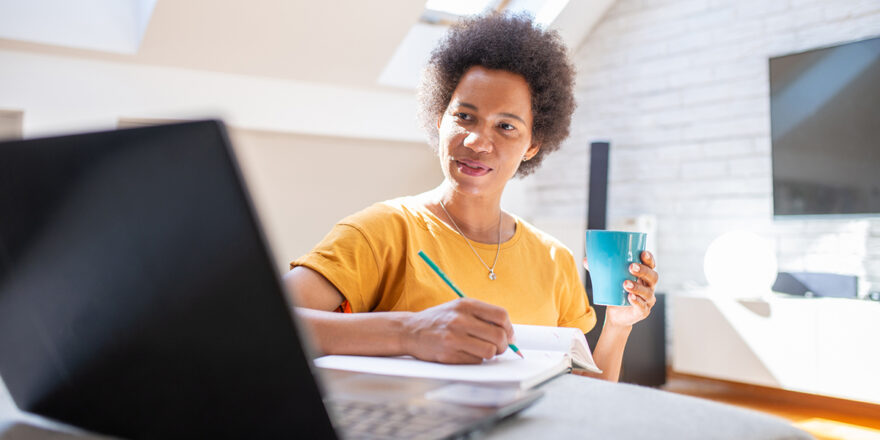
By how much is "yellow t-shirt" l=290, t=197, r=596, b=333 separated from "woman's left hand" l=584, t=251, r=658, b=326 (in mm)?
188

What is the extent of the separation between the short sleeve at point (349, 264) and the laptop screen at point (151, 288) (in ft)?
2.04

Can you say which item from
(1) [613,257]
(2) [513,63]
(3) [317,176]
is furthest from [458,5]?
(1) [613,257]

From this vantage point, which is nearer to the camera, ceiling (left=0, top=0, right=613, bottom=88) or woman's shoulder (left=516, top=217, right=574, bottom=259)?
woman's shoulder (left=516, top=217, right=574, bottom=259)

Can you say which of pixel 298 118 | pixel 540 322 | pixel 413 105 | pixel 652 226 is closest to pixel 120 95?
pixel 298 118

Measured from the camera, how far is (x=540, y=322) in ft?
4.11

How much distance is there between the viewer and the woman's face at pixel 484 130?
50.6 inches

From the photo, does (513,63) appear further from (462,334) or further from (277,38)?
(277,38)

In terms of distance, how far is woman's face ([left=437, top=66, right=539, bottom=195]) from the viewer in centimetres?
129

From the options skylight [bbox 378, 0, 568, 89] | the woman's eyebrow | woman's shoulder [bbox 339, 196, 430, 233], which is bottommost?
woman's shoulder [bbox 339, 196, 430, 233]

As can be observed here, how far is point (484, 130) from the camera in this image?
4.23ft

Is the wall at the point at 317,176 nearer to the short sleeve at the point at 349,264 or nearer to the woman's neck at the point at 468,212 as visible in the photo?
the woman's neck at the point at 468,212

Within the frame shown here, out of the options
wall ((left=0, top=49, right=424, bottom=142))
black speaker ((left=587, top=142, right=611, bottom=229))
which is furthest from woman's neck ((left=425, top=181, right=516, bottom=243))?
black speaker ((left=587, top=142, right=611, bottom=229))

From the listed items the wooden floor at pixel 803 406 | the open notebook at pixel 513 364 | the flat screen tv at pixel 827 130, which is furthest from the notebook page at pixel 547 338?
the flat screen tv at pixel 827 130

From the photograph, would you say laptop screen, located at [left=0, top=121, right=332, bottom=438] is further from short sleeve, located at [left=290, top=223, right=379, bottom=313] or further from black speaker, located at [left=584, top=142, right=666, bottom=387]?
black speaker, located at [left=584, top=142, right=666, bottom=387]
